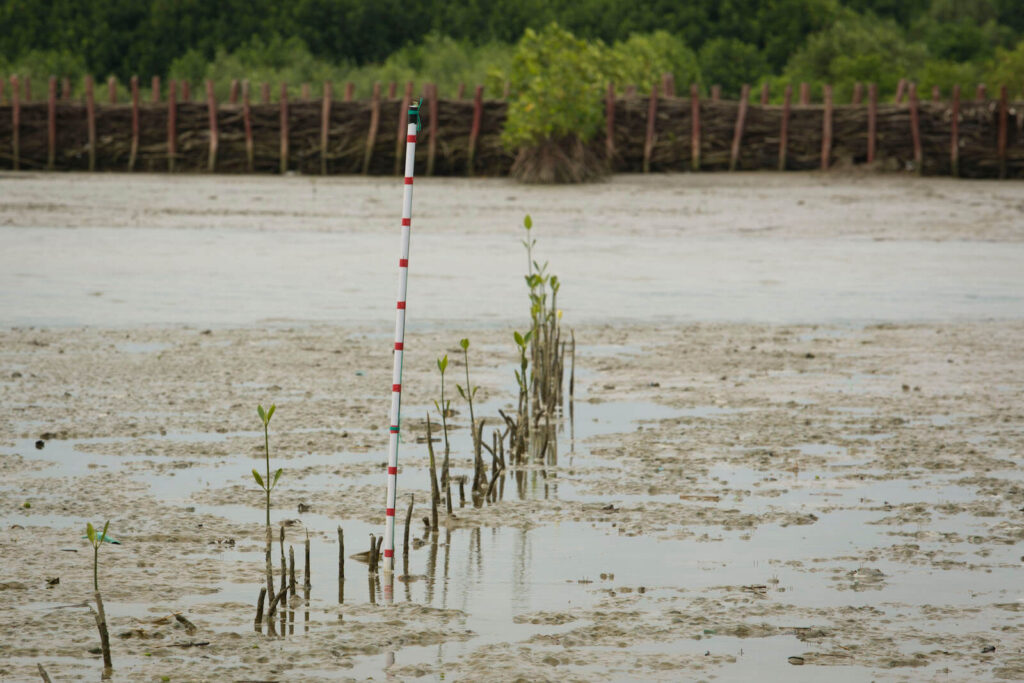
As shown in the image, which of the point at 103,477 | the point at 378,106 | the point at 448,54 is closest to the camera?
the point at 103,477

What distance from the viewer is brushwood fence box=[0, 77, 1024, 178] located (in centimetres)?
3291

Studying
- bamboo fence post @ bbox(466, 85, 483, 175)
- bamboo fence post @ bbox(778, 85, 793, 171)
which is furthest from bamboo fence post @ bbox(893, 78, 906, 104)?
bamboo fence post @ bbox(466, 85, 483, 175)

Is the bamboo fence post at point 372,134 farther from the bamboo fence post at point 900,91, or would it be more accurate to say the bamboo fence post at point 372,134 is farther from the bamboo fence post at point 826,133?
the bamboo fence post at point 900,91

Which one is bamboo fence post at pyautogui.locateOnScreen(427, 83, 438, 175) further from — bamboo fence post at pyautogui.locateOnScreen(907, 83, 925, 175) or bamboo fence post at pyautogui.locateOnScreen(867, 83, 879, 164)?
bamboo fence post at pyautogui.locateOnScreen(907, 83, 925, 175)

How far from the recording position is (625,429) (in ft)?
26.3

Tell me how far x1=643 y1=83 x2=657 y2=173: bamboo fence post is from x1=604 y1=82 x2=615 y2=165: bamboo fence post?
0.79 meters

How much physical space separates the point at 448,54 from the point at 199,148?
1172 inches

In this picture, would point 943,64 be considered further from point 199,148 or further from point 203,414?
point 203,414

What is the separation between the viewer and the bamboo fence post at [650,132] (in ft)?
110

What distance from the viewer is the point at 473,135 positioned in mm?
33688

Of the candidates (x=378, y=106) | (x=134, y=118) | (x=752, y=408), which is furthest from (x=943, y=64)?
(x=752, y=408)

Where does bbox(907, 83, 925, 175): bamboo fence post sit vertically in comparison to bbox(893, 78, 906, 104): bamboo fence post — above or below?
below

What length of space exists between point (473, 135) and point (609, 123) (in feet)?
9.75

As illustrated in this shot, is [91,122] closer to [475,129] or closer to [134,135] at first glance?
[134,135]
